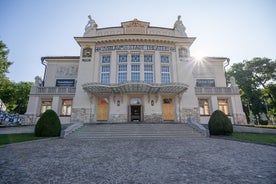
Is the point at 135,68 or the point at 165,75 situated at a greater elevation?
the point at 135,68

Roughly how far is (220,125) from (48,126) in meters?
13.7

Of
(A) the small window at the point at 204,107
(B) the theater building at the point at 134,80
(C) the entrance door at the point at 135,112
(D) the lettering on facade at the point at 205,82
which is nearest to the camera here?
(B) the theater building at the point at 134,80

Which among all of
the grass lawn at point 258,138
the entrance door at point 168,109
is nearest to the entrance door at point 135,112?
the entrance door at point 168,109

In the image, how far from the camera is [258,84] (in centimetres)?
3134

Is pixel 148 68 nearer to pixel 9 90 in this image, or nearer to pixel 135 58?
pixel 135 58

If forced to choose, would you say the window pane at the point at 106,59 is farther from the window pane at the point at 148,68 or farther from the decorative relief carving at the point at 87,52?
the window pane at the point at 148,68

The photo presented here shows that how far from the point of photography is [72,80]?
20578mm

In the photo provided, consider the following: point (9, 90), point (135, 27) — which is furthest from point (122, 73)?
point (9, 90)

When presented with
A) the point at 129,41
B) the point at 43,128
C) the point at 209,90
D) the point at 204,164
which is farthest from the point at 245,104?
the point at 43,128

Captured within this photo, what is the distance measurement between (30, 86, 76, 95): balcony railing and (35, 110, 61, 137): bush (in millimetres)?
8679

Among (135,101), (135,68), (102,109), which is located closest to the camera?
(102,109)

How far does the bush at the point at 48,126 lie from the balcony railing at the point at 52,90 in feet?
28.5

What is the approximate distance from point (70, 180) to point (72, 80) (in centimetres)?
1968

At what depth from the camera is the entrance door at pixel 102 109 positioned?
1806 cm
